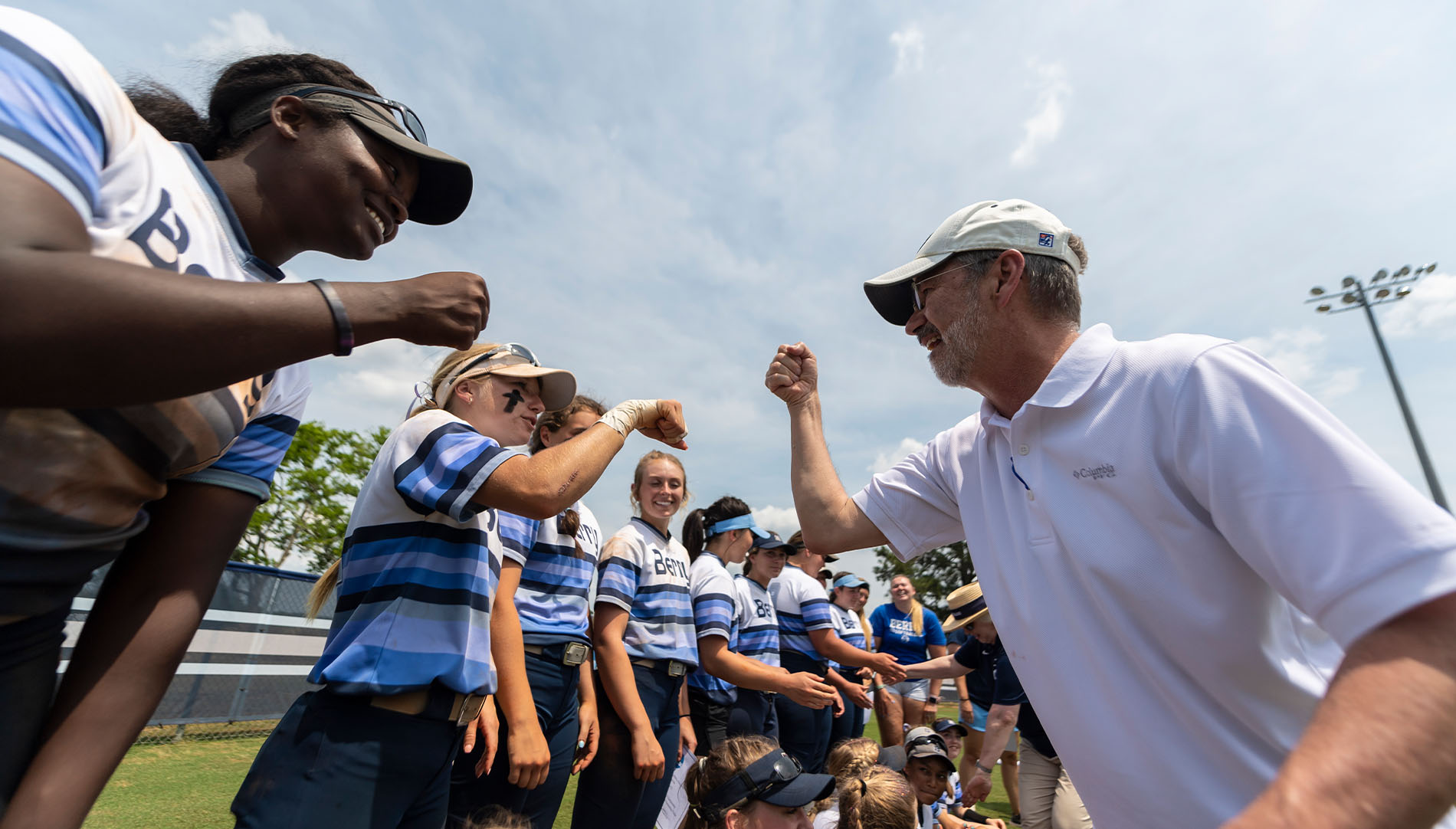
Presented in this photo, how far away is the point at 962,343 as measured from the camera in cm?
212

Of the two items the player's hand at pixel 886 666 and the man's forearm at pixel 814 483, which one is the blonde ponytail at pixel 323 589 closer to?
the man's forearm at pixel 814 483

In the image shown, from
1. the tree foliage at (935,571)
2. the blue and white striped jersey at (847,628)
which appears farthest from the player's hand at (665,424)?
the tree foliage at (935,571)

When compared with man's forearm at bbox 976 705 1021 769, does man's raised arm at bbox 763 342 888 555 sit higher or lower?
higher

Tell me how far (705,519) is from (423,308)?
5.02 metres

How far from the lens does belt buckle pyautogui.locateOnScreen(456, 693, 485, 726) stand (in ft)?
6.67

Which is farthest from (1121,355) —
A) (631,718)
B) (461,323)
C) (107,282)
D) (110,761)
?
(631,718)

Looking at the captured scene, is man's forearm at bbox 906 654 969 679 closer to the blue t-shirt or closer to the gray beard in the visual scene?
the blue t-shirt

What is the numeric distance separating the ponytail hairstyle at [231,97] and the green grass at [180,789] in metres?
3.98

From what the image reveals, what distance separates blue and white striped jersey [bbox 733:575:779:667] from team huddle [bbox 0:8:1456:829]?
2742 millimetres

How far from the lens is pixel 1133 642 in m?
1.44

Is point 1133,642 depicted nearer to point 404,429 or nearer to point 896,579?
point 404,429

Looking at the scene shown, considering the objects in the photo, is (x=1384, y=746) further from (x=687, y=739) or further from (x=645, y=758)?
(x=687, y=739)

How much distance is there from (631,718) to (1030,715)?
2.91 metres

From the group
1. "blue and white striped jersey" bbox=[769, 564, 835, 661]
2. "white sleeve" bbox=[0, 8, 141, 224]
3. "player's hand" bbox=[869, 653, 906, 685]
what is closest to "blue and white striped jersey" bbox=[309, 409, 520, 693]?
"white sleeve" bbox=[0, 8, 141, 224]
